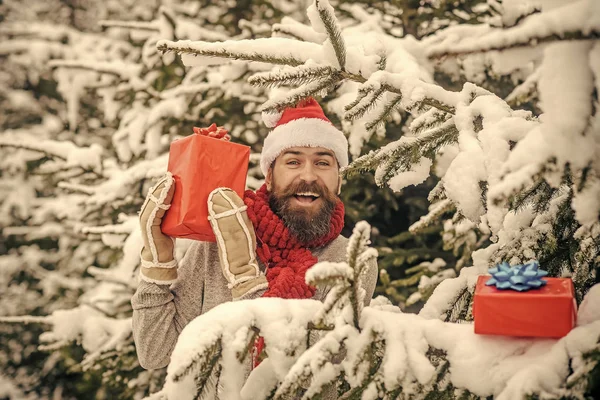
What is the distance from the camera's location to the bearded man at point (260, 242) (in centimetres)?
196

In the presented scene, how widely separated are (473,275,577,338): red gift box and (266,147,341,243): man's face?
129 centimetres

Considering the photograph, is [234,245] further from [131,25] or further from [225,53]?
[131,25]

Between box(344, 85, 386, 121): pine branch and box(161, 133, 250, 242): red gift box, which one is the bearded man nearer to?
box(161, 133, 250, 242): red gift box

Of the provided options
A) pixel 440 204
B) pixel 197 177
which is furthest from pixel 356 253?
pixel 197 177

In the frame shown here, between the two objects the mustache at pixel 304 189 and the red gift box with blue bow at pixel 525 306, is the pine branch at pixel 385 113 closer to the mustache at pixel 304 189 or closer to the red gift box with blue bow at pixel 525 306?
the red gift box with blue bow at pixel 525 306

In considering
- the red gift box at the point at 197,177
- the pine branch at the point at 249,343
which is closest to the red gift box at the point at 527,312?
the pine branch at the point at 249,343

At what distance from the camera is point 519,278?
103 centimetres

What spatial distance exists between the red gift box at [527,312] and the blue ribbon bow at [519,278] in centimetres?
1

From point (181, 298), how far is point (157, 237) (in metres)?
0.35

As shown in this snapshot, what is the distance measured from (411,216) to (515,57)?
2.97m

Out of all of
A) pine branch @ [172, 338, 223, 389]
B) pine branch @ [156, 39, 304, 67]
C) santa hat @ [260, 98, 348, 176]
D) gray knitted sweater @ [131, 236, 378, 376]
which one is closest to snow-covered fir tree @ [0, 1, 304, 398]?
gray knitted sweater @ [131, 236, 378, 376]

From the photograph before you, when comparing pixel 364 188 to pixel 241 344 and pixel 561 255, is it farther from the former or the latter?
pixel 241 344

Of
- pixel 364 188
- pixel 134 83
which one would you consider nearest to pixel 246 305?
pixel 364 188

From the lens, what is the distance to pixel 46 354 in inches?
224
